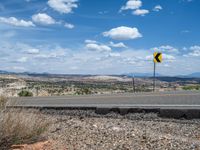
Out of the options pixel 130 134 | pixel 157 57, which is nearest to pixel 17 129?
pixel 130 134

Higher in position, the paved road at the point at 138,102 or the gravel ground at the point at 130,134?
the paved road at the point at 138,102

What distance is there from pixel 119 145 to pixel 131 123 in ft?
11.6

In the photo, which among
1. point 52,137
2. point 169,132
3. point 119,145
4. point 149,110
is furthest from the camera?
point 149,110

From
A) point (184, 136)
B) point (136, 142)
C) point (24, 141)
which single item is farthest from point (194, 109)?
point (24, 141)

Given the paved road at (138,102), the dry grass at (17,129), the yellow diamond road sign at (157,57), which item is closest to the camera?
the dry grass at (17,129)

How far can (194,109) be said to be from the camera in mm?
11758

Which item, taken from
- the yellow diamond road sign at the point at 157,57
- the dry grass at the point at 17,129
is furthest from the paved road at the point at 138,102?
the yellow diamond road sign at the point at 157,57

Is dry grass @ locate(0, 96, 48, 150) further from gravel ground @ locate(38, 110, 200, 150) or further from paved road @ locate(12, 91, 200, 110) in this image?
paved road @ locate(12, 91, 200, 110)

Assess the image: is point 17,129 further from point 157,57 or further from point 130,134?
point 157,57

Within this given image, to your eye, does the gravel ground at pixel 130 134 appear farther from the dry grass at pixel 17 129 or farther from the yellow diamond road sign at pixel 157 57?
the yellow diamond road sign at pixel 157 57

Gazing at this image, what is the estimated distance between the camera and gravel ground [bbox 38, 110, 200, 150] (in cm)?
799

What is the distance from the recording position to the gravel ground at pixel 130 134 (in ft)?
26.2

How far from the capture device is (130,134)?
9094 mm

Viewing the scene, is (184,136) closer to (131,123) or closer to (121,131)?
(121,131)
